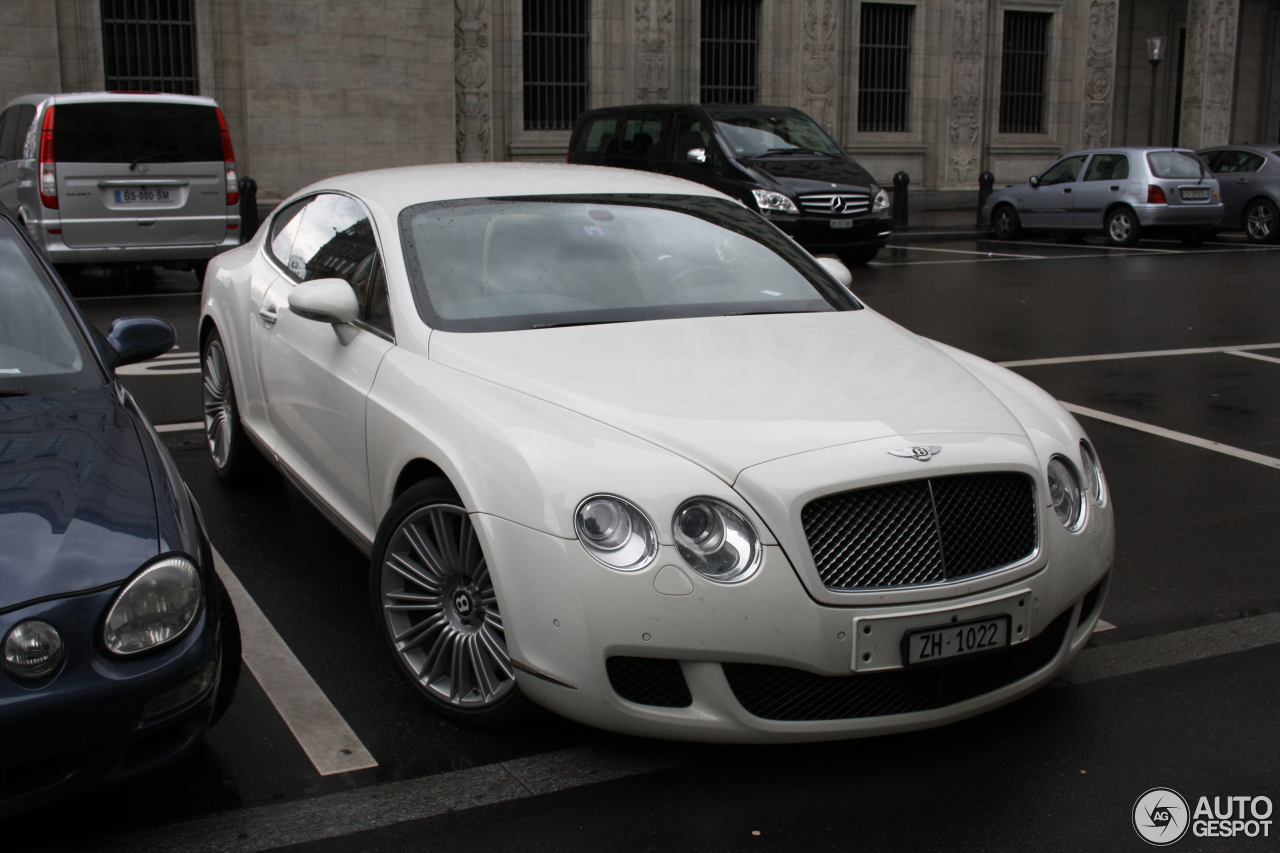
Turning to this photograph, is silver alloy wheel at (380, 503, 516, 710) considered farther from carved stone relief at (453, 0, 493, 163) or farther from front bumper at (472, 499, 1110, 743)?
carved stone relief at (453, 0, 493, 163)

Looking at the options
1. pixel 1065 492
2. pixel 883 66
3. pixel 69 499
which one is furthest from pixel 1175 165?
pixel 69 499

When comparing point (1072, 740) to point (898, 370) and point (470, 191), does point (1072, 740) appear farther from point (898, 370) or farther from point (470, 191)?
point (470, 191)

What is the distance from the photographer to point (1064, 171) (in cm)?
2030

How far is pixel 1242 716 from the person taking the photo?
3.43m

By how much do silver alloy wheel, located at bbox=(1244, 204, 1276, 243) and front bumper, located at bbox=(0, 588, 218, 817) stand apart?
20.4 meters

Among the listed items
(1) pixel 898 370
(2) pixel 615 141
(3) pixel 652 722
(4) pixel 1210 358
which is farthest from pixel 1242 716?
(2) pixel 615 141

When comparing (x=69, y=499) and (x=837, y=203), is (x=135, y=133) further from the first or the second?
(x=69, y=499)

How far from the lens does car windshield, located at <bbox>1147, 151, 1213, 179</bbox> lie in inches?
747

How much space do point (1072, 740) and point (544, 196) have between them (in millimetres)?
2443

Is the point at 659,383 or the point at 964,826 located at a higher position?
the point at 659,383

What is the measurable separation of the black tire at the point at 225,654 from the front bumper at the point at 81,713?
6.3 inches

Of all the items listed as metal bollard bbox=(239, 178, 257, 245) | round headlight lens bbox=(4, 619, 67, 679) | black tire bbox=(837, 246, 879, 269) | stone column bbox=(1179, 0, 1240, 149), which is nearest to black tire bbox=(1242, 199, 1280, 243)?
black tire bbox=(837, 246, 879, 269)

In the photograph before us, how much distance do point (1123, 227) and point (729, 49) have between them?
27.3ft

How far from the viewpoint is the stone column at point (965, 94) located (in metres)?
25.9
